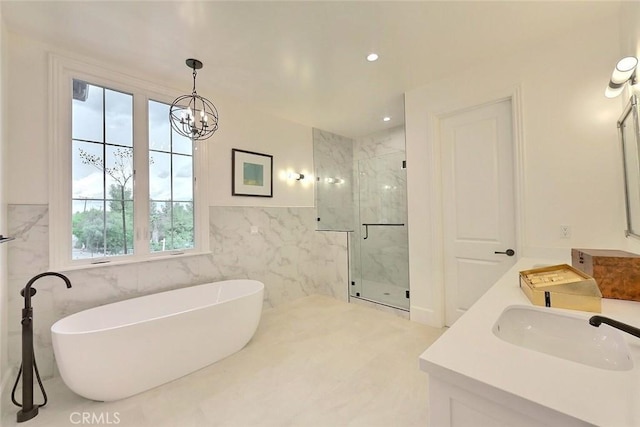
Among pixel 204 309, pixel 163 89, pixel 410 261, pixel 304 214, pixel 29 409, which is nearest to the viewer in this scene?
pixel 29 409

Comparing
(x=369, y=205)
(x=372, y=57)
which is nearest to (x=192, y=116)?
(x=372, y=57)

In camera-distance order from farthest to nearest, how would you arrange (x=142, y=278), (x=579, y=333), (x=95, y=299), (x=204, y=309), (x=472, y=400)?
(x=142, y=278), (x=95, y=299), (x=204, y=309), (x=579, y=333), (x=472, y=400)

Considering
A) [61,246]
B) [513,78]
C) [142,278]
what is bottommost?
[142,278]

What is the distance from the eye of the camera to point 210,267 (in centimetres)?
313

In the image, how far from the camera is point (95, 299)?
2371 mm

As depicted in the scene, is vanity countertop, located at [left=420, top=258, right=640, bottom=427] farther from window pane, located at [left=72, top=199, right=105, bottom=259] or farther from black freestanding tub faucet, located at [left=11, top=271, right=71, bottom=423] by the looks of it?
window pane, located at [left=72, top=199, right=105, bottom=259]

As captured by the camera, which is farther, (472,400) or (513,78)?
(513,78)

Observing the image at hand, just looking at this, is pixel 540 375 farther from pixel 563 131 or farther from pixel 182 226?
pixel 182 226

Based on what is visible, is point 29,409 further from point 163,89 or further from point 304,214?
point 304,214

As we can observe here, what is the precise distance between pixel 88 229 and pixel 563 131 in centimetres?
418

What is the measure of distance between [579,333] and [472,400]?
2.30 ft

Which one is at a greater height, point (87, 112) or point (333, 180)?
point (87, 112)

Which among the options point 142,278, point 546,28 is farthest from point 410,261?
point 142,278

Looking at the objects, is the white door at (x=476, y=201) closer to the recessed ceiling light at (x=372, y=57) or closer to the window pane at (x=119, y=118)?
the recessed ceiling light at (x=372, y=57)
